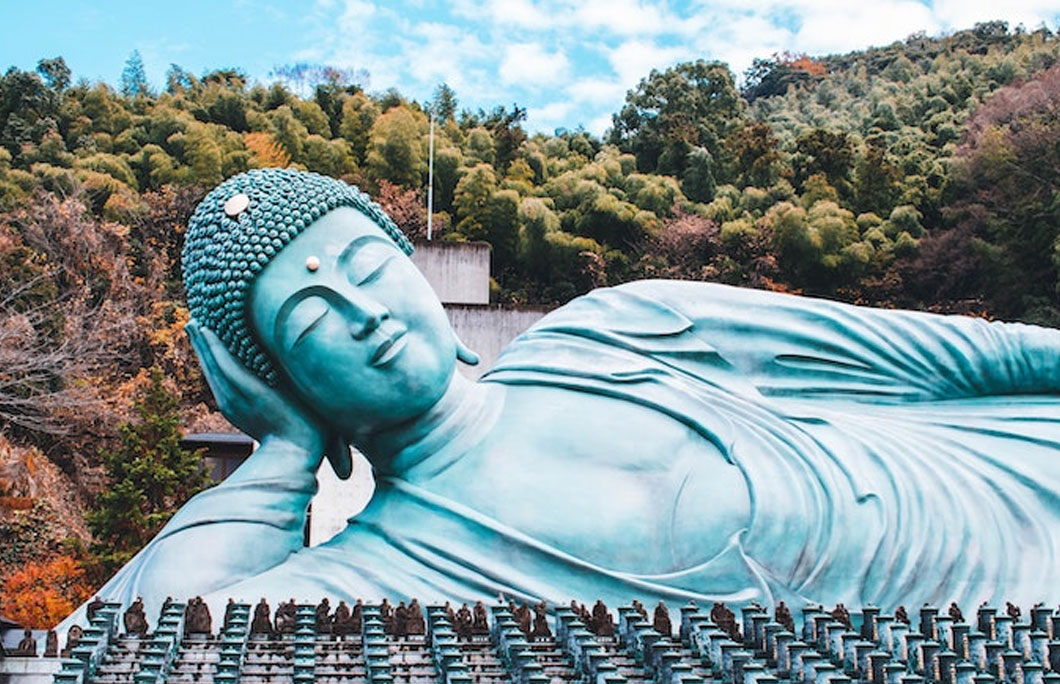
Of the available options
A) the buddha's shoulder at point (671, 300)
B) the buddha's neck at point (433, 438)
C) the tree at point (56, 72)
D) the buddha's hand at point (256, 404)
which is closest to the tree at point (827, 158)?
the tree at point (56, 72)

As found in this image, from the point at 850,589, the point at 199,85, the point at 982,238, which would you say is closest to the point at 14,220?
the point at 199,85

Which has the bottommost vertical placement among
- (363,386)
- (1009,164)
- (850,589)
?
(850,589)

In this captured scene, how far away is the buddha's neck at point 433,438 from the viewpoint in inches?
280

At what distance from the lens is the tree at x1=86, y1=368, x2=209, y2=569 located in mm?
12055

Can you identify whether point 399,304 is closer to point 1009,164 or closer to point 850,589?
point 850,589

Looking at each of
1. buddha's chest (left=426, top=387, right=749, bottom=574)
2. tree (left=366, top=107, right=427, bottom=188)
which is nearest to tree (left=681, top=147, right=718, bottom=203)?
tree (left=366, top=107, right=427, bottom=188)

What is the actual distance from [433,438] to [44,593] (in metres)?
7.36

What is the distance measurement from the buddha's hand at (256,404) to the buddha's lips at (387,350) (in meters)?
0.50

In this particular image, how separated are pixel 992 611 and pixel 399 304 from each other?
318 centimetres

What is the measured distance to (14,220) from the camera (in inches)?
880

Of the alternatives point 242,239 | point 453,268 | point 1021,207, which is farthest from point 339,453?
point 1021,207

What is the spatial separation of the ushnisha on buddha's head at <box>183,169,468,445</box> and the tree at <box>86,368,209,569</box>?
5441 millimetres

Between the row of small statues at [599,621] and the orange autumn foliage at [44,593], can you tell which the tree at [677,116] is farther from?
the row of small statues at [599,621]

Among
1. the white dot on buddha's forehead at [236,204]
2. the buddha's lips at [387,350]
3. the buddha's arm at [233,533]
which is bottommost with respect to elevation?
the buddha's arm at [233,533]
